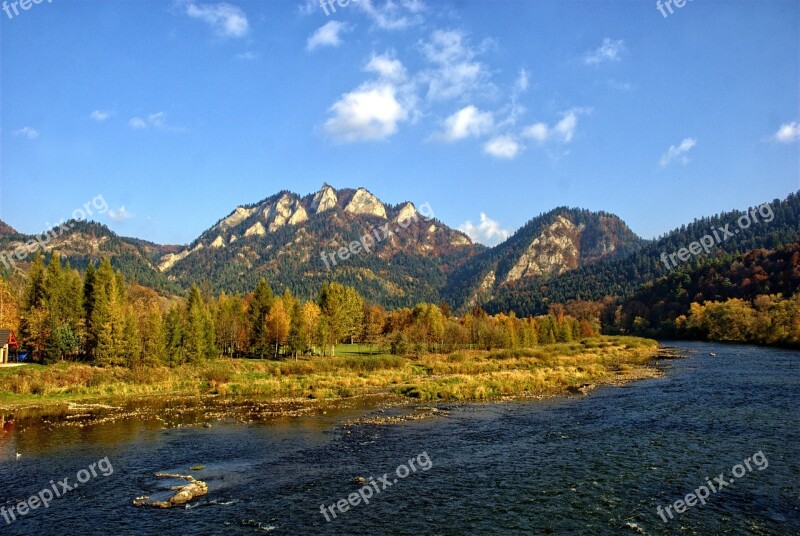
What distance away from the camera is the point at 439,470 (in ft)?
93.2

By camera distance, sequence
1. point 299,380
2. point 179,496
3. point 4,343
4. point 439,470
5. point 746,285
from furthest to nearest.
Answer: point 746,285 < point 4,343 < point 299,380 < point 439,470 < point 179,496

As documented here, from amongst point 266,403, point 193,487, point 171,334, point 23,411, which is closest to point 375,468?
Result: point 193,487

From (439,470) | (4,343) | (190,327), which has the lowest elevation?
(439,470)

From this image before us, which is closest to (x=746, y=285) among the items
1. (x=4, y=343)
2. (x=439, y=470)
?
(x=439, y=470)

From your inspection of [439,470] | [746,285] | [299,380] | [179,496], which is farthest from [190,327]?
[746,285]

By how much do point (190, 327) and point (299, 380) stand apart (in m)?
22.7

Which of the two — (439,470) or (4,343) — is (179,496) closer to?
(439,470)

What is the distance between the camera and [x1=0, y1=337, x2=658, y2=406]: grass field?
5575cm

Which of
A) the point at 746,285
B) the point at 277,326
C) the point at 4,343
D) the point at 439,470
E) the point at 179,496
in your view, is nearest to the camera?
the point at 179,496

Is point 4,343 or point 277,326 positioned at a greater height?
point 4,343

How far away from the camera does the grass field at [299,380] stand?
183 feet

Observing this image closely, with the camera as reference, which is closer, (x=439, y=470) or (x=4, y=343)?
(x=439, y=470)

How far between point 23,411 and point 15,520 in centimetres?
3052

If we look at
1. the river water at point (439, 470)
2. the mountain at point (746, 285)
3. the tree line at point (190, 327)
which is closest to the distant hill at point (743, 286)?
the mountain at point (746, 285)
